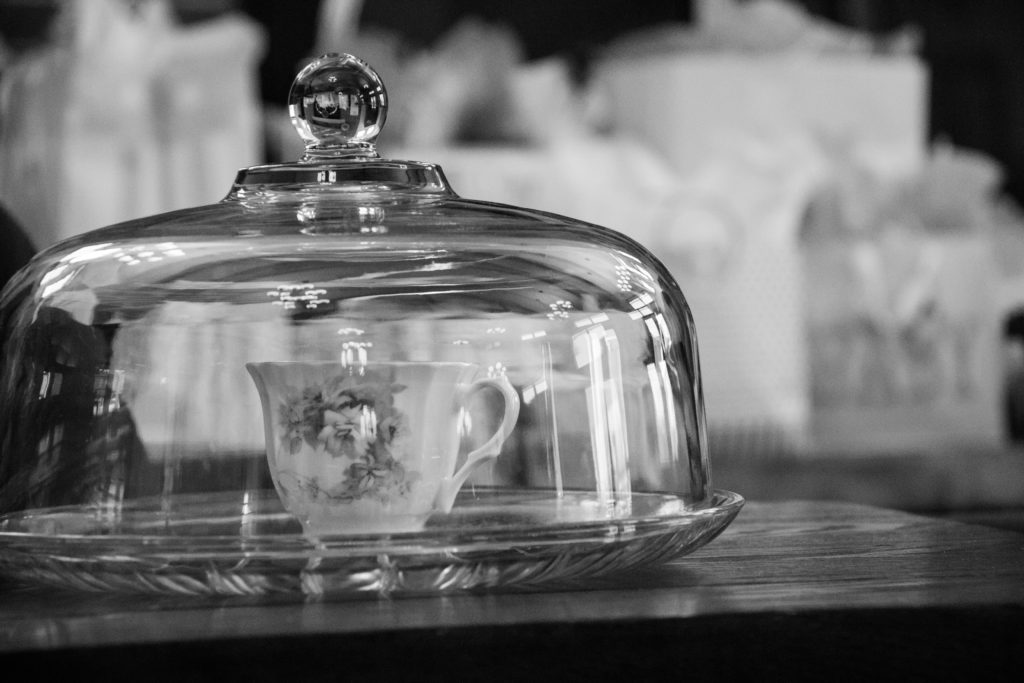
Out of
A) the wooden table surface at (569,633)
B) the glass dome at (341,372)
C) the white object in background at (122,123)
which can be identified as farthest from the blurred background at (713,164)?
the wooden table surface at (569,633)

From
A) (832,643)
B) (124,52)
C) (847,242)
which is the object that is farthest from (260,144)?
(832,643)

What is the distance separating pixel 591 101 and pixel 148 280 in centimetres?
148

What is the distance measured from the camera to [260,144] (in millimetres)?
1783

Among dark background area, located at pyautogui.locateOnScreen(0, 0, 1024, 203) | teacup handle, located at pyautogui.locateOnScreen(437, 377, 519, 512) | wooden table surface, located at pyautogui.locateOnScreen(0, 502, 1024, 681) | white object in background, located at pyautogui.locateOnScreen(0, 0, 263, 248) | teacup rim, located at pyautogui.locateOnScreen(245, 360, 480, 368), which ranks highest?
dark background area, located at pyautogui.locateOnScreen(0, 0, 1024, 203)

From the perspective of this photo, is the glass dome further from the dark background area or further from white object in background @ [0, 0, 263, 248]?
the dark background area

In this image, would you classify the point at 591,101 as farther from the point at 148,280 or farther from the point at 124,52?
the point at 148,280

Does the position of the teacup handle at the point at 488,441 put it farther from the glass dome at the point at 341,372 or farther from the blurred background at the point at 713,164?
the blurred background at the point at 713,164

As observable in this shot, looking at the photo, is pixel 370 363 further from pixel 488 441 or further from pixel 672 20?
pixel 672 20

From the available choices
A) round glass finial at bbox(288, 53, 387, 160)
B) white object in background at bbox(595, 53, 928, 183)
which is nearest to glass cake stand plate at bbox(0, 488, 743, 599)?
round glass finial at bbox(288, 53, 387, 160)

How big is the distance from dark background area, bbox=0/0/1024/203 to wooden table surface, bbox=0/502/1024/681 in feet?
5.15

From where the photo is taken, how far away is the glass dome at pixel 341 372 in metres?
0.47

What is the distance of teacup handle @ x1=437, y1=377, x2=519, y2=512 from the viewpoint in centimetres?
48

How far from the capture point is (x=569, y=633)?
1.26ft

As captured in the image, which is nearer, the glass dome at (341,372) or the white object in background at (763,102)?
the glass dome at (341,372)
